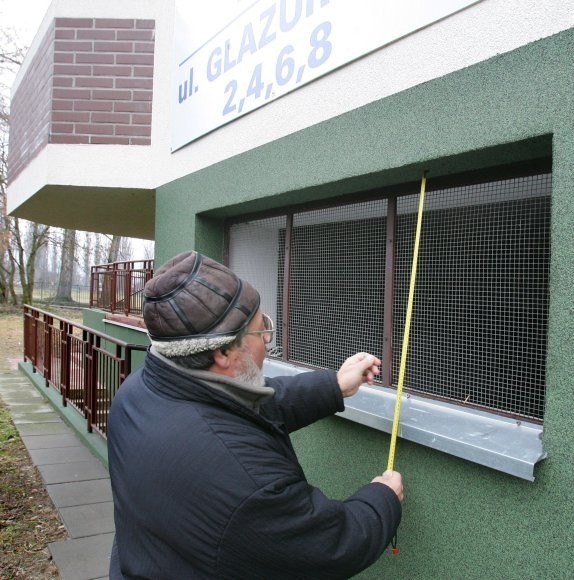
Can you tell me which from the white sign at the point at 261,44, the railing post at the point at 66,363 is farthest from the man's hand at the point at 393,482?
the railing post at the point at 66,363

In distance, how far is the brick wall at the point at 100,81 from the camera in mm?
5344

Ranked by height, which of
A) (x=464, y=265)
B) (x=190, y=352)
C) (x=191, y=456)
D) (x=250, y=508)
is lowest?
(x=250, y=508)

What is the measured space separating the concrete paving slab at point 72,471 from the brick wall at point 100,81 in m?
3.18

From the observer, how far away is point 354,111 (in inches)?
114

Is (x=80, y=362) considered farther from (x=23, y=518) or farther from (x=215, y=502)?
(x=215, y=502)

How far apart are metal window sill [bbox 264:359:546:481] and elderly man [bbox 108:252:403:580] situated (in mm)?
583

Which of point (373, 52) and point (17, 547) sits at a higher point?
point (373, 52)

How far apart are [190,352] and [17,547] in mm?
3028

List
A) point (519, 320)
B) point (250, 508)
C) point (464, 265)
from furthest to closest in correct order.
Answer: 1. point (464, 265)
2. point (519, 320)
3. point (250, 508)

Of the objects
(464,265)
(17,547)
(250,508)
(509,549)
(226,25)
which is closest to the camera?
(250,508)

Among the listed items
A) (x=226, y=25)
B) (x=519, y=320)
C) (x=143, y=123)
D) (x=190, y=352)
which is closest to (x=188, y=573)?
(x=190, y=352)

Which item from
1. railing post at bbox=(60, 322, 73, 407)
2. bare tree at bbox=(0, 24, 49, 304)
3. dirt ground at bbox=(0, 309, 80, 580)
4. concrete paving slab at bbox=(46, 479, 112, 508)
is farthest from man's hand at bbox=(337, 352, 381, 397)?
bare tree at bbox=(0, 24, 49, 304)

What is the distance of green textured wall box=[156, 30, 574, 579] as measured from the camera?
193 cm

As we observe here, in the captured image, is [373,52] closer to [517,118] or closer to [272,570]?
[517,118]
